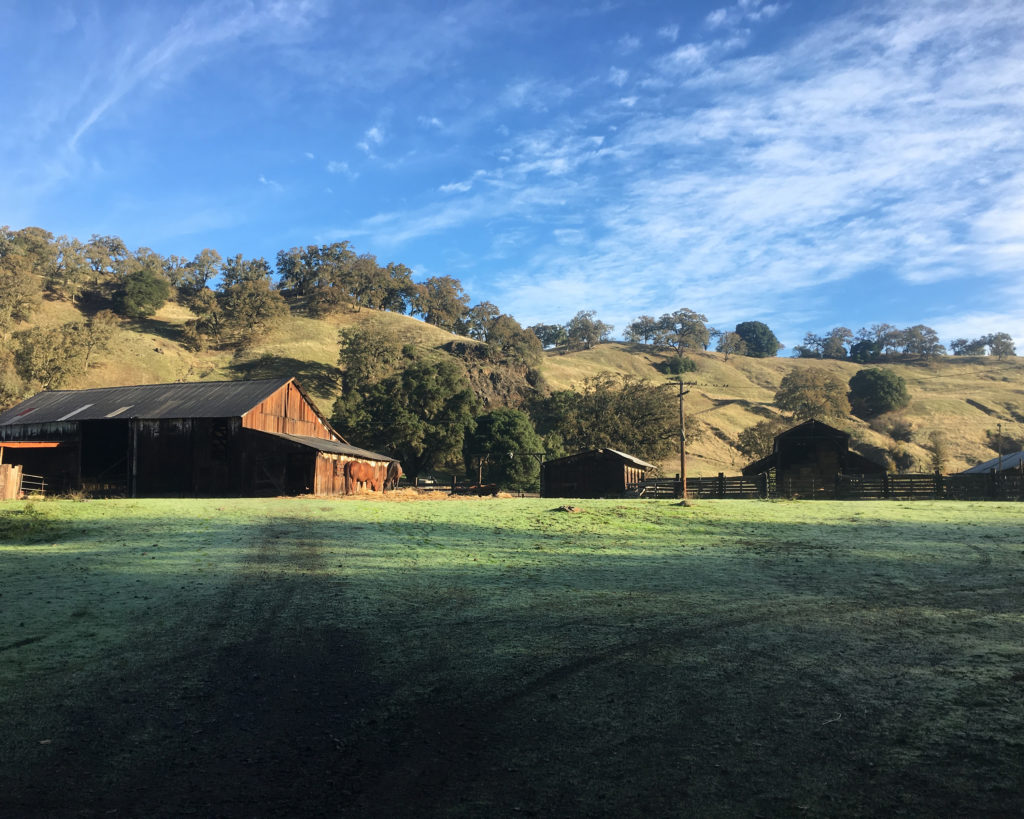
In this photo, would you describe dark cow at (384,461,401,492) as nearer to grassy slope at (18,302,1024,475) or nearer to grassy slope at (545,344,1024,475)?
grassy slope at (18,302,1024,475)

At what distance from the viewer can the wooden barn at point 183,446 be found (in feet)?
133

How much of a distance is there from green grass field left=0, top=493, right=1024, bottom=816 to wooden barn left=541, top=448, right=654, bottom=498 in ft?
133

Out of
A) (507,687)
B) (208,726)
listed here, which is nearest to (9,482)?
(208,726)

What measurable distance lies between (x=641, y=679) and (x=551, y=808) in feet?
7.62

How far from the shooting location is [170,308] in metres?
113

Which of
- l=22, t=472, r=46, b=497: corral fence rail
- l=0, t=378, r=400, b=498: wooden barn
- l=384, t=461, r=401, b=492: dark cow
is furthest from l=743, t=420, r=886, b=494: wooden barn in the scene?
l=22, t=472, r=46, b=497: corral fence rail

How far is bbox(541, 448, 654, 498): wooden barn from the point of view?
53312mm

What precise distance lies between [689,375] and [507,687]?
14581 centimetres

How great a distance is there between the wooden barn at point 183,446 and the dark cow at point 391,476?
4.76 m

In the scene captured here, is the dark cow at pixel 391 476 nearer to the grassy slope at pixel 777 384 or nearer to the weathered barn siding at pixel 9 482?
the weathered barn siding at pixel 9 482

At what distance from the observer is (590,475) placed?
54719 mm

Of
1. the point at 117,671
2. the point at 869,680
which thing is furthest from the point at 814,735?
the point at 117,671

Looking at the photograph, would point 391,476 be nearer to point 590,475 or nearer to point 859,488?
point 590,475

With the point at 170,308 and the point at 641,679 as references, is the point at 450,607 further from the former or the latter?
the point at 170,308
